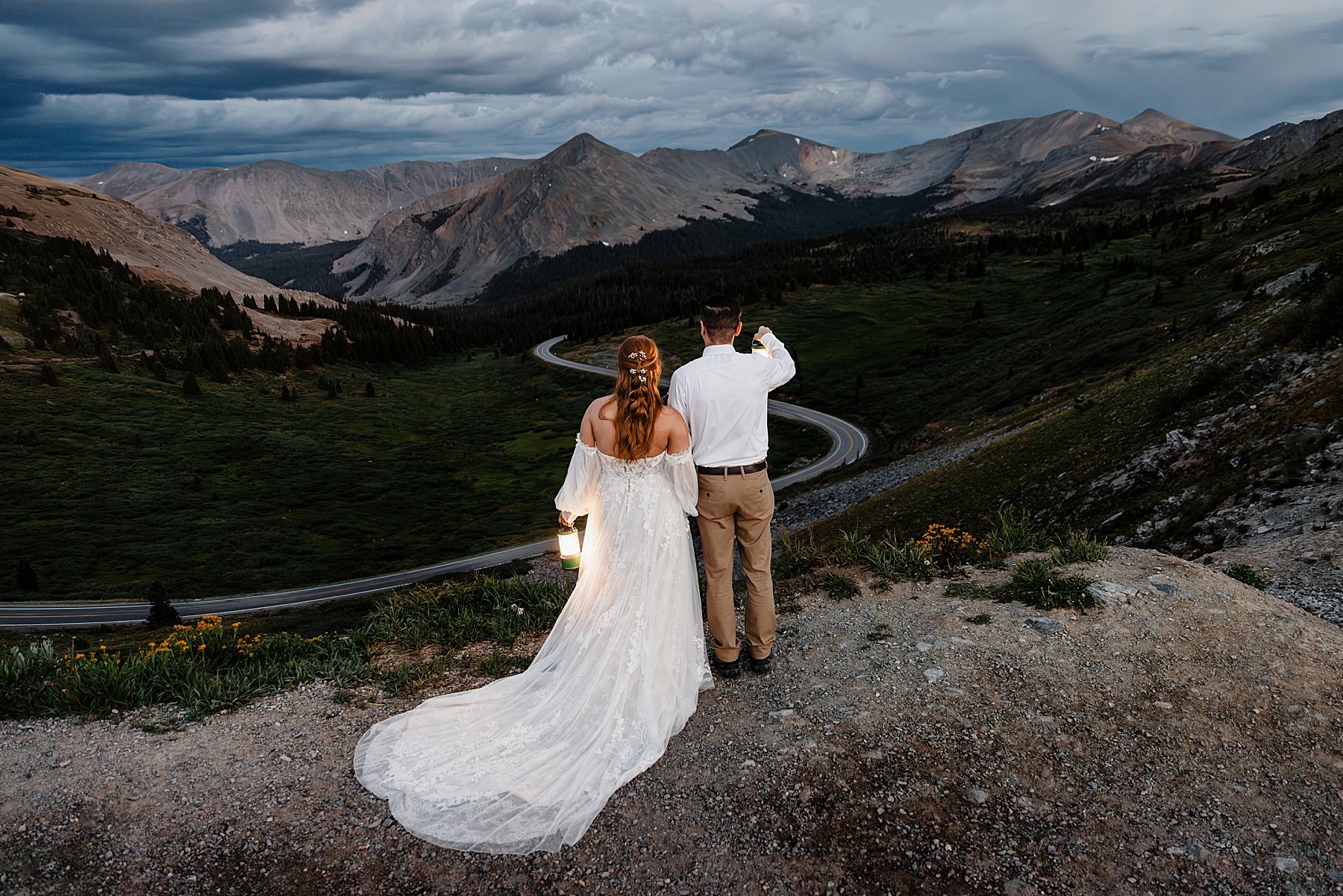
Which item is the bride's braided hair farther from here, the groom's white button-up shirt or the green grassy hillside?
the green grassy hillside

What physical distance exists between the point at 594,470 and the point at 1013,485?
998 inches

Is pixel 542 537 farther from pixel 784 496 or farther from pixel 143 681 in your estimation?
pixel 143 681

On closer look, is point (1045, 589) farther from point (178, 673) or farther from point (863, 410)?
point (863, 410)

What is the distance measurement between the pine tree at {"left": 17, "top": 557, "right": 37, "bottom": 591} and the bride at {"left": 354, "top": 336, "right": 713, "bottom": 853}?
7017 cm

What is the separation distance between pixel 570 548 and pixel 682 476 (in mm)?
1636

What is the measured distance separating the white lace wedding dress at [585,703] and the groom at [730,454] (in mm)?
300

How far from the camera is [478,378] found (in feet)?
527

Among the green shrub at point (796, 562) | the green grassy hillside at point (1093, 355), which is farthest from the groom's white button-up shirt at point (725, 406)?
the green grassy hillside at point (1093, 355)

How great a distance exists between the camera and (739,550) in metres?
8.26

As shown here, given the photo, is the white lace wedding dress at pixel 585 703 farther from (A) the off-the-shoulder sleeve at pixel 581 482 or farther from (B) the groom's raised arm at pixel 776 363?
(B) the groom's raised arm at pixel 776 363

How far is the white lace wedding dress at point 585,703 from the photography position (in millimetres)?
6352

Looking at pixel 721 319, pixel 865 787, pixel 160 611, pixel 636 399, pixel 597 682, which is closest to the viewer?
pixel 865 787

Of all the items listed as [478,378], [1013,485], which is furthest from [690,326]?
[1013,485]

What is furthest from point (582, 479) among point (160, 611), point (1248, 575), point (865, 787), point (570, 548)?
point (160, 611)
